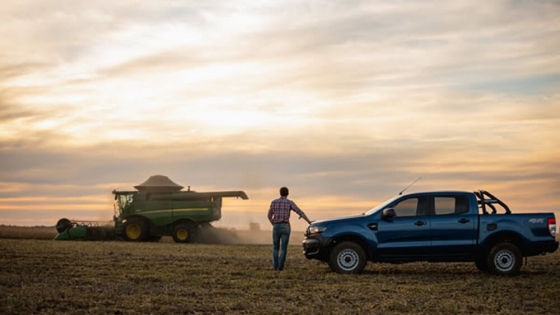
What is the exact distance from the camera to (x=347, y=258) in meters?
18.7

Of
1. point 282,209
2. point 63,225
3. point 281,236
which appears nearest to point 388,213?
point 282,209

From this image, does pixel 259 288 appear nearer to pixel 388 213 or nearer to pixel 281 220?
pixel 388 213

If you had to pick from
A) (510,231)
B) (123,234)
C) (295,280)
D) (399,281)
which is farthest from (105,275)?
(123,234)

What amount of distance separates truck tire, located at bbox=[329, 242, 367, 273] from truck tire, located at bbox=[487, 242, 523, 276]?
2.92 metres

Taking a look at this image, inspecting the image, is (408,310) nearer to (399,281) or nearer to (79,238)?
(399,281)

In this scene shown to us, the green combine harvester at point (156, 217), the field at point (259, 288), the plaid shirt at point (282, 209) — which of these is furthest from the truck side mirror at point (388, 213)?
the green combine harvester at point (156, 217)

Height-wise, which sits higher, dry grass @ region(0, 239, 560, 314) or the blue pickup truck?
the blue pickup truck

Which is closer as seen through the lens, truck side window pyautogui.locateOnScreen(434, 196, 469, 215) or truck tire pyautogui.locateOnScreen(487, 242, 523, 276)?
truck tire pyautogui.locateOnScreen(487, 242, 523, 276)

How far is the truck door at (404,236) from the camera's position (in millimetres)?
18422

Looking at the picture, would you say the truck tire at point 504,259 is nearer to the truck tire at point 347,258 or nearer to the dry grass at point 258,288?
the dry grass at point 258,288

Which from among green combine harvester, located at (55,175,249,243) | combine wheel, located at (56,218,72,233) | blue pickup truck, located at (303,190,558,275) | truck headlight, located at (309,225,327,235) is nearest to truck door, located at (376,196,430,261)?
blue pickup truck, located at (303,190,558,275)

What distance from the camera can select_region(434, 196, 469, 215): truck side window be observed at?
Answer: 61.0 feet

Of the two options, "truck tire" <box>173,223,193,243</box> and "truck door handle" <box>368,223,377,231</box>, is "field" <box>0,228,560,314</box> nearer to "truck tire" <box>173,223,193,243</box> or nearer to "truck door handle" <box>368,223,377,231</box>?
"truck door handle" <box>368,223,377,231</box>

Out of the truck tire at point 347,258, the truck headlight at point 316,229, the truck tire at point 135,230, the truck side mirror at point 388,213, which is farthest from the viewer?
the truck tire at point 135,230
